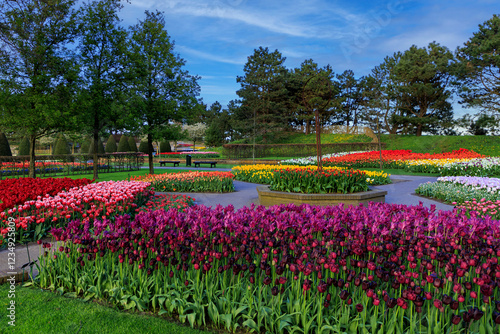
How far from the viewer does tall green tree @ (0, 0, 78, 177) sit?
11.4 meters

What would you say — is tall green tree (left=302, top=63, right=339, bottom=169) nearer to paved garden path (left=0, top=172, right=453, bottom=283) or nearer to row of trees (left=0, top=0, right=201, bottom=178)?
row of trees (left=0, top=0, right=201, bottom=178)

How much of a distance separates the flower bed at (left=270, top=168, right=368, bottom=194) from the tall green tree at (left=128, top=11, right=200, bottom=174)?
10271 millimetres

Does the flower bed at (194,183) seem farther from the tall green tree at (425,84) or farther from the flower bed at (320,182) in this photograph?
the tall green tree at (425,84)

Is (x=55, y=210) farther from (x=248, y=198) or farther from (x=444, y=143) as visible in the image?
(x=444, y=143)

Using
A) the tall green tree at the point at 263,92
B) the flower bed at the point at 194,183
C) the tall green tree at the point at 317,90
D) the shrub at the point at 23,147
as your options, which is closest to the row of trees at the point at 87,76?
the flower bed at the point at 194,183

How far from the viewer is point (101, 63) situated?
1443 centimetres

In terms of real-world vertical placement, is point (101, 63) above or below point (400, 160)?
above

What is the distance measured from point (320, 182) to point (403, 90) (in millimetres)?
33811

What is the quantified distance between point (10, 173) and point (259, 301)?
19.8 m

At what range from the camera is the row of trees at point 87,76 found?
1143 centimetres

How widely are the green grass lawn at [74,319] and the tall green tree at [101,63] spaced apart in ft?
37.8

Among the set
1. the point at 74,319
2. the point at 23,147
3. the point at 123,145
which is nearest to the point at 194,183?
the point at 74,319

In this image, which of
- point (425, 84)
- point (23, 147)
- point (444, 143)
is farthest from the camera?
point (425, 84)

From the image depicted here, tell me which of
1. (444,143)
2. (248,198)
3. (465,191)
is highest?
(444,143)
